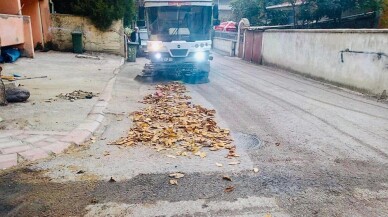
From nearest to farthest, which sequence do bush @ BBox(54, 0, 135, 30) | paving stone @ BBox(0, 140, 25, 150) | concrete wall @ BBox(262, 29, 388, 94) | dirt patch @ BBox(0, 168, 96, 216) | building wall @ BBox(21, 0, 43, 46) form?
dirt patch @ BBox(0, 168, 96, 216) → paving stone @ BBox(0, 140, 25, 150) → concrete wall @ BBox(262, 29, 388, 94) → building wall @ BBox(21, 0, 43, 46) → bush @ BBox(54, 0, 135, 30)

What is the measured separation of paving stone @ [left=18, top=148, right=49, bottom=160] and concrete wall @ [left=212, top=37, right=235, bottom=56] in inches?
945

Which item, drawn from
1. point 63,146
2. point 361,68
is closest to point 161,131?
point 63,146

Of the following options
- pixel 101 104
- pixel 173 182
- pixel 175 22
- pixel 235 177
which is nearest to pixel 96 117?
pixel 101 104

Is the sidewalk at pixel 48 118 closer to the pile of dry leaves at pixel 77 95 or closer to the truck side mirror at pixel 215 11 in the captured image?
the pile of dry leaves at pixel 77 95

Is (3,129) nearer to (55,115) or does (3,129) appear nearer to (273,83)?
(55,115)

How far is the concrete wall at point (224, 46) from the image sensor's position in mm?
27302

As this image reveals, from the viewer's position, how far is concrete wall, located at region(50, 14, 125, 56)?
1730 cm

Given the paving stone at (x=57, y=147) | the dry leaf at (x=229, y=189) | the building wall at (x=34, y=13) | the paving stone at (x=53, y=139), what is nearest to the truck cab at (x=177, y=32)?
the paving stone at (x=53, y=139)

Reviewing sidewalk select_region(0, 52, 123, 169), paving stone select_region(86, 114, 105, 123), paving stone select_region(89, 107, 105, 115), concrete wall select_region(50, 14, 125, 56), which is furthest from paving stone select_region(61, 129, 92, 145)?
concrete wall select_region(50, 14, 125, 56)

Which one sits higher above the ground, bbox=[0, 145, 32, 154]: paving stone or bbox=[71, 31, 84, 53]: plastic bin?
bbox=[71, 31, 84, 53]: plastic bin

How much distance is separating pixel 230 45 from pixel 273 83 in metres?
16.1

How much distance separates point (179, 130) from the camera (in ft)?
17.7

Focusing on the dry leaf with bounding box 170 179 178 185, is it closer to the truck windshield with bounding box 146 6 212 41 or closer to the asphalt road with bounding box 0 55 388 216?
the asphalt road with bounding box 0 55 388 216

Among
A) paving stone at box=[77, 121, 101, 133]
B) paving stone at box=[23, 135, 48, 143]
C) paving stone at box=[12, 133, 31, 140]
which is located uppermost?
paving stone at box=[12, 133, 31, 140]
